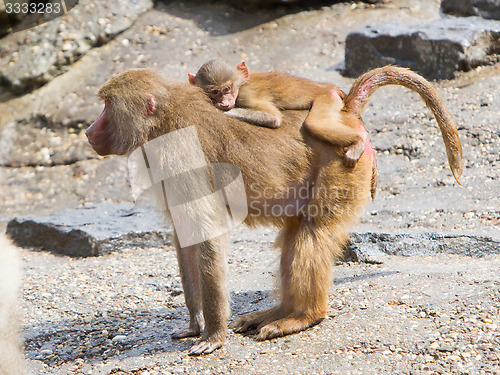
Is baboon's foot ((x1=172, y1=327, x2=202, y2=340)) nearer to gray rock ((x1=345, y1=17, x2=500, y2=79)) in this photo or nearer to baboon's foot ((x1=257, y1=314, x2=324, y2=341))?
baboon's foot ((x1=257, y1=314, x2=324, y2=341))

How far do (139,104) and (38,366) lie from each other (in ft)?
5.51

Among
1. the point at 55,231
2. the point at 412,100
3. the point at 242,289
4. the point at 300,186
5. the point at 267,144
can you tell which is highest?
the point at 267,144

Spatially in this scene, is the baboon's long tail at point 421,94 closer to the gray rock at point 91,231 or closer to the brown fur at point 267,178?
the brown fur at point 267,178

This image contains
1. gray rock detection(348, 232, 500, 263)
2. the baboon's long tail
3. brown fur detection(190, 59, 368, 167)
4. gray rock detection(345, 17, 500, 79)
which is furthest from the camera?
gray rock detection(345, 17, 500, 79)

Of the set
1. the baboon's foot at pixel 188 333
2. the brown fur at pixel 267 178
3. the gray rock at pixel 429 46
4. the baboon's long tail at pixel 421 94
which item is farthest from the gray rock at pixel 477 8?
the baboon's foot at pixel 188 333

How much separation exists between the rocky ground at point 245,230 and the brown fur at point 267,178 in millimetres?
244

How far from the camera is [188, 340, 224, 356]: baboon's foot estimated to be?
3.56 metres

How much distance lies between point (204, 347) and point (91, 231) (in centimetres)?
281

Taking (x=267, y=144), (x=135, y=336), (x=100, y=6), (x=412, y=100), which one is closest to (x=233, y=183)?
(x=267, y=144)

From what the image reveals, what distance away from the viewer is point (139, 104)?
3.57 meters

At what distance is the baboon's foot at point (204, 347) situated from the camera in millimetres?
3561

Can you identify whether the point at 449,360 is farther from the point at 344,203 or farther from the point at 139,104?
the point at 139,104

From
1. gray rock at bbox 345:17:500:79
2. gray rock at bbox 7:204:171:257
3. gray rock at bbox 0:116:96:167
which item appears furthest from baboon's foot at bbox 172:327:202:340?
gray rock at bbox 345:17:500:79

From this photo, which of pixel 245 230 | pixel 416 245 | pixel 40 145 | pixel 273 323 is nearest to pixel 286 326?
→ pixel 273 323
